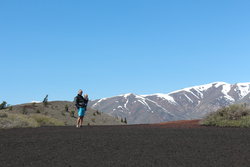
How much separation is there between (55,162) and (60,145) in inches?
109

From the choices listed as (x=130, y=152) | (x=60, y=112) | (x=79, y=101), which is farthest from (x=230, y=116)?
(x=60, y=112)

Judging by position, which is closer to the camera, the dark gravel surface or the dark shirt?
the dark gravel surface

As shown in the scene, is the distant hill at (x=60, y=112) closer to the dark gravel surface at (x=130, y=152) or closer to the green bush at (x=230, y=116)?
the green bush at (x=230, y=116)

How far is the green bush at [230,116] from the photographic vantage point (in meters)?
20.0

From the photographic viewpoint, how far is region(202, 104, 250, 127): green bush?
65.8 ft

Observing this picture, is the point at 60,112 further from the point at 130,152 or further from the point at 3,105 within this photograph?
the point at 130,152

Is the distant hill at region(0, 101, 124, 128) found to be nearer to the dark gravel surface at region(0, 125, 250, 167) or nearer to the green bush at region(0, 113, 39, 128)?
the green bush at region(0, 113, 39, 128)

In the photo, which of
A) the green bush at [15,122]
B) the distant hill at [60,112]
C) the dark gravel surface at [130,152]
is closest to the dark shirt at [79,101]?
the green bush at [15,122]

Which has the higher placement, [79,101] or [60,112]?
[60,112]

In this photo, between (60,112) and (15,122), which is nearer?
(15,122)

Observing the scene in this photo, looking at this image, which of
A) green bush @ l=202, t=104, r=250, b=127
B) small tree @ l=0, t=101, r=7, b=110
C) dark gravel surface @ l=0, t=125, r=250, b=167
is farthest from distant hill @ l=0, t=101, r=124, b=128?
dark gravel surface @ l=0, t=125, r=250, b=167

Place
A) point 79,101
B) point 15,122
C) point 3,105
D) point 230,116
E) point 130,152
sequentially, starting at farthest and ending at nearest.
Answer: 1. point 3,105
2. point 15,122
3. point 230,116
4. point 79,101
5. point 130,152

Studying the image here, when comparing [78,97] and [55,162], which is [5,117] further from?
[55,162]

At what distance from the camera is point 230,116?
21.4m
